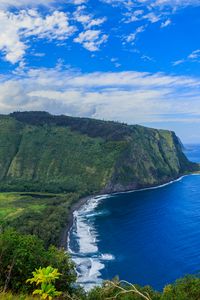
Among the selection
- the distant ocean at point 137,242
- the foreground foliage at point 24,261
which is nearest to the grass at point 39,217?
the distant ocean at point 137,242

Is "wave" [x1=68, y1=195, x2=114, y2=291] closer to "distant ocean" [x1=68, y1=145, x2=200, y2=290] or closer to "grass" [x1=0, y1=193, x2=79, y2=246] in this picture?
"distant ocean" [x1=68, y1=145, x2=200, y2=290]

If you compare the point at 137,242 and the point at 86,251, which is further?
the point at 137,242

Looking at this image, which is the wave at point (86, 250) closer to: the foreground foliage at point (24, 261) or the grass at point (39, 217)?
the grass at point (39, 217)

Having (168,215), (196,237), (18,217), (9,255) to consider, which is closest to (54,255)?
(9,255)

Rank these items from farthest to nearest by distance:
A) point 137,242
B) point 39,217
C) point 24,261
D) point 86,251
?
point 39,217
point 137,242
point 86,251
point 24,261

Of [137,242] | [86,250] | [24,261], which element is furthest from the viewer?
[137,242]

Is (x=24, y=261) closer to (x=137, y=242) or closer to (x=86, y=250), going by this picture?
(x=86, y=250)

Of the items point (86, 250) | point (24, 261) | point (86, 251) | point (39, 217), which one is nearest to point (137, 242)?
point (86, 250)

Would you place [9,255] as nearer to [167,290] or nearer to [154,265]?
[167,290]
